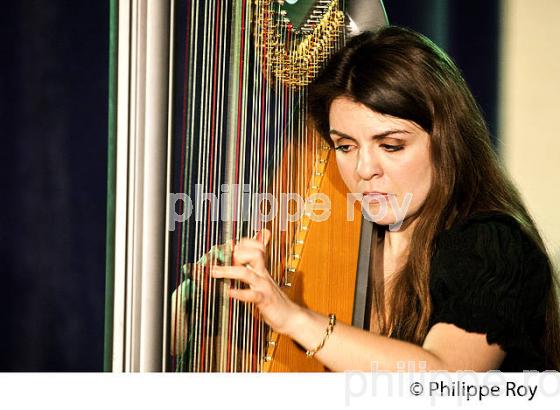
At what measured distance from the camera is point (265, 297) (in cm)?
105

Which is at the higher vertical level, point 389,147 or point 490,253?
point 389,147

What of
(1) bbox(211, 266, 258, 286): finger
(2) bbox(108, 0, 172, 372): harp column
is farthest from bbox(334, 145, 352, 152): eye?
(2) bbox(108, 0, 172, 372): harp column

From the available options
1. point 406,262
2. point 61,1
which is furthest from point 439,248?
point 61,1

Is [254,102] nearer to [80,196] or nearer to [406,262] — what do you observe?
[406,262]

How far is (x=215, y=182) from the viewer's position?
1118 mm

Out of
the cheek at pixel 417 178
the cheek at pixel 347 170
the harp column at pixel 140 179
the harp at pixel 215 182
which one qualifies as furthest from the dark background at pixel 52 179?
the harp column at pixel 140 179

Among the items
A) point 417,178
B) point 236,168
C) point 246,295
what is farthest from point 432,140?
point 246,295

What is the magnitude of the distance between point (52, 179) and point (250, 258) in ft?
3.52

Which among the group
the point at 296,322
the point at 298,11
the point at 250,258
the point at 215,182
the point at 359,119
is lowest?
the point at 296,322

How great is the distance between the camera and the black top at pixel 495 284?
116 cm

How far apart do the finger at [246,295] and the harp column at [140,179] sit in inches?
9.3

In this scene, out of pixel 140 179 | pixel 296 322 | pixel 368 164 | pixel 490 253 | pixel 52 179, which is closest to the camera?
pixel 140 179

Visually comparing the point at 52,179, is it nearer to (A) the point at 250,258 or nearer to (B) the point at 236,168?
(B) the point at 236,168

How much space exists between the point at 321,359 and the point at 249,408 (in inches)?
5.9
